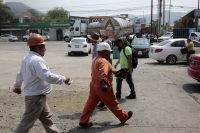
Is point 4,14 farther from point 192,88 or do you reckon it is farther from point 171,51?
point 192,88

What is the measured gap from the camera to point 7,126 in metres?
5.49

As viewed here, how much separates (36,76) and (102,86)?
127cm

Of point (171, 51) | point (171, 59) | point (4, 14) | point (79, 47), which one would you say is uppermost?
point (4, 14)

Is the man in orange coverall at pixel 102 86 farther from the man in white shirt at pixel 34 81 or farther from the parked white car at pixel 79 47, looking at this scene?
the parked white car at pixel 79 47

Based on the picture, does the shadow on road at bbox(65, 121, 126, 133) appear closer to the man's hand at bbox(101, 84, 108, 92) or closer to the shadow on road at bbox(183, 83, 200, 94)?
the man's hand at bbox(101, 84, 108, 92)

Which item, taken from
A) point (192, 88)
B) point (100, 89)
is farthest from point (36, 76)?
point (192, 88)

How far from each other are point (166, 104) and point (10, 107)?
380 cm

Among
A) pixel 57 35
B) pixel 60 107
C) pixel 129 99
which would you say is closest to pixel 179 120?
pixel 129 99

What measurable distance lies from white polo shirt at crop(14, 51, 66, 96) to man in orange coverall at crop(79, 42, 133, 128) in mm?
980

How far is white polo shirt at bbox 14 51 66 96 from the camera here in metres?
3.93

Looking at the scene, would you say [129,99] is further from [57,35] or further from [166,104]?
[57,35]

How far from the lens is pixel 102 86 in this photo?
4.86 meters

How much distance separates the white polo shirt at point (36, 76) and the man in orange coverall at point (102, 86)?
3.21ft

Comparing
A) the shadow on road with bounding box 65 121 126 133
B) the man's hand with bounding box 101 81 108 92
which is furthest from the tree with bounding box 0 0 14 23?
the man's hand with bounding box 101 81 108 92
